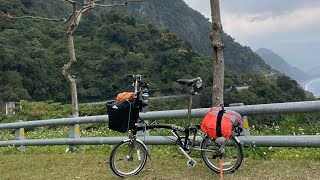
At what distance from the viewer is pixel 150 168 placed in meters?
6.51

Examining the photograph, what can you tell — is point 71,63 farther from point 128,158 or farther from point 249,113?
point 249,113

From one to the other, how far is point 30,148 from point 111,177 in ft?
17.0

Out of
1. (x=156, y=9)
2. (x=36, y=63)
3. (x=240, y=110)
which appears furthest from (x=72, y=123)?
(x=156, y=9)

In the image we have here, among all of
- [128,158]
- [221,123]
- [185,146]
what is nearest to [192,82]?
[221,123]

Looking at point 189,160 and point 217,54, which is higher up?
point 217,54

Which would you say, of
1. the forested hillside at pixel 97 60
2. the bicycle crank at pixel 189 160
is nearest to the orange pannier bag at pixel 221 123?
the bicycle crank at pixel 189 160

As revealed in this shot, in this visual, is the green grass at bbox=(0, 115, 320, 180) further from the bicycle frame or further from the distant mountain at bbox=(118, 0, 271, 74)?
the distant mountain at bbox=(118, 0, 271, 74)

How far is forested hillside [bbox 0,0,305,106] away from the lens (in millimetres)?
53250

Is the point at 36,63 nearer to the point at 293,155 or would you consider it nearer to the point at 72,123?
the point at 72,123

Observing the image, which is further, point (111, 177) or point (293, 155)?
point (293, 155)

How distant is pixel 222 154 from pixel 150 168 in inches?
50.9

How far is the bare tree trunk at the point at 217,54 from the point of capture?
7.15 meters

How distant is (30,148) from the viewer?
1069 cm

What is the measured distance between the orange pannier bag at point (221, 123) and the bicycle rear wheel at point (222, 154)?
332mm
